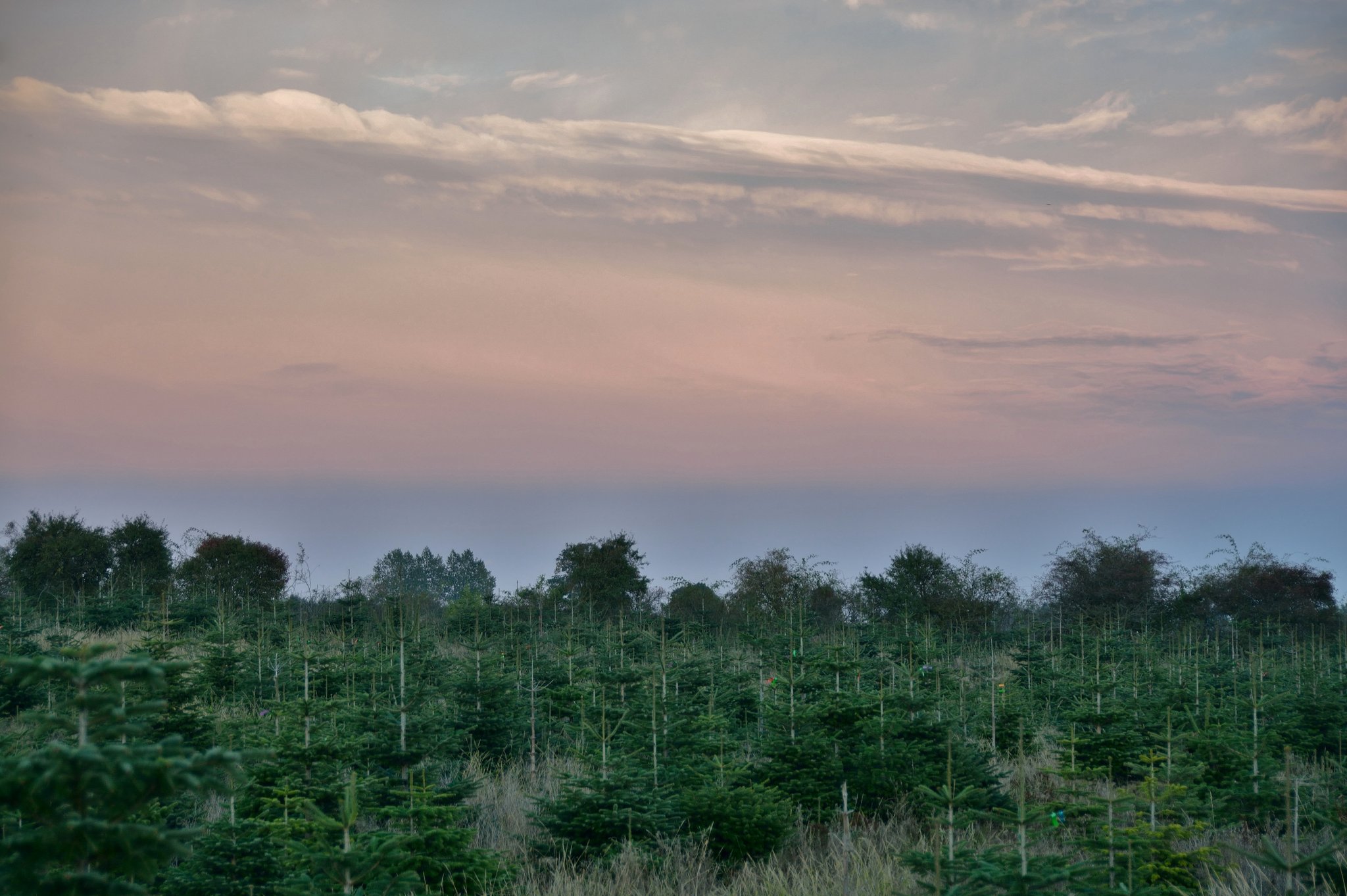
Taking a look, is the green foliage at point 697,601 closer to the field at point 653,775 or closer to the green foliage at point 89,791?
the field at point 653,775

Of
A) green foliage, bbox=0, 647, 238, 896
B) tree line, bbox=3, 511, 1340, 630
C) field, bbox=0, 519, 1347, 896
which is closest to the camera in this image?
green foliage, bbox=0, 647, 238, 896

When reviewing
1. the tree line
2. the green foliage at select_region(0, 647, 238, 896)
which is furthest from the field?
the tree line

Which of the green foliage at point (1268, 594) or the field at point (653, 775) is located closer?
the field at point (653, 775)

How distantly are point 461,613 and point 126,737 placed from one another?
24.3 m

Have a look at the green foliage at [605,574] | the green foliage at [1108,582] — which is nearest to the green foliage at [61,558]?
the green foliage at [605,574]

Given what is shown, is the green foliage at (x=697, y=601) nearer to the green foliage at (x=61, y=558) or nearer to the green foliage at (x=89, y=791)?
the green foliage at (x=61, y=558)

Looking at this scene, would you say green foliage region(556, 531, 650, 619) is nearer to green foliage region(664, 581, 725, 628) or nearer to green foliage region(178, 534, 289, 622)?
green foliage region(664, 581, 725, 628)

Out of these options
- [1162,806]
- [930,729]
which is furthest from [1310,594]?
[1162,806]

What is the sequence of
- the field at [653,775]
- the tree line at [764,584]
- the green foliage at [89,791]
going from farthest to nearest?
1. the tree line at [764,584]
2. the field at [653,775]
3. the green foliage at [89,791]

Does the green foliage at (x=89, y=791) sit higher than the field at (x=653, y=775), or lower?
higher

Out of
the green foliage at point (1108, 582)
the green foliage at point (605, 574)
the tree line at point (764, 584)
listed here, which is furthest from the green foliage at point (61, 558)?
the green foliage at point (1108, 582)

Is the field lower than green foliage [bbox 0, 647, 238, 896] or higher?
lower

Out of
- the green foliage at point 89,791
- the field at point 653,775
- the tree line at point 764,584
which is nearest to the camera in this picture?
the green foliage at point 89,791

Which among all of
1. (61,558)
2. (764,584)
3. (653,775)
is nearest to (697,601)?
(764,584)
